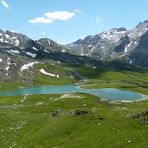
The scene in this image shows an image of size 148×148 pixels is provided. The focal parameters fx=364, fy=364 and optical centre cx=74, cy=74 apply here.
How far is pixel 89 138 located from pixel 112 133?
334 cm

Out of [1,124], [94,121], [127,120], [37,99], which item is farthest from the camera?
[37,99]

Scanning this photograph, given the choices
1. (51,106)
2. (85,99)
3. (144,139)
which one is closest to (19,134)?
(144,139)

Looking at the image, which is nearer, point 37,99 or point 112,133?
point 112,133

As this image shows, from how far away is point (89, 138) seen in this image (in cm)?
4944

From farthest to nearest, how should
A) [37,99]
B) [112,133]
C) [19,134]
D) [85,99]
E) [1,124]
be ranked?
1. [37,99]
2. [85,99]
3. [1,124]
4. [19,134]
5. [112,133]

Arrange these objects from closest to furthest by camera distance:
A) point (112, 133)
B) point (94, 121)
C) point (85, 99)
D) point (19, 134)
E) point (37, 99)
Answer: point (112, 133)
point (94, 121)
point (19, 134)
point (85, 99)
point (37, 99)

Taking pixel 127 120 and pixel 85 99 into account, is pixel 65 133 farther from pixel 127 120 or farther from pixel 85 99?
pixel 85 99

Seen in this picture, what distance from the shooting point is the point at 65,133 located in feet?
186

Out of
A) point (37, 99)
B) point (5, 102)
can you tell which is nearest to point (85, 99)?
point (37, 99)

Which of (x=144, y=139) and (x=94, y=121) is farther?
(x=94, y=121)

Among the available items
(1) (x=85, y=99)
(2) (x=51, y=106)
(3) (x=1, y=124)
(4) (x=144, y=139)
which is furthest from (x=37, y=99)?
(4) (x=144, y=139)

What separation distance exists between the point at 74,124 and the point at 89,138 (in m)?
10.2

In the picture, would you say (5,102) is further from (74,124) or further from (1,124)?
(74,124)

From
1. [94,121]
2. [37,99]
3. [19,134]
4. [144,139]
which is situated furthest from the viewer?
[37,99]
